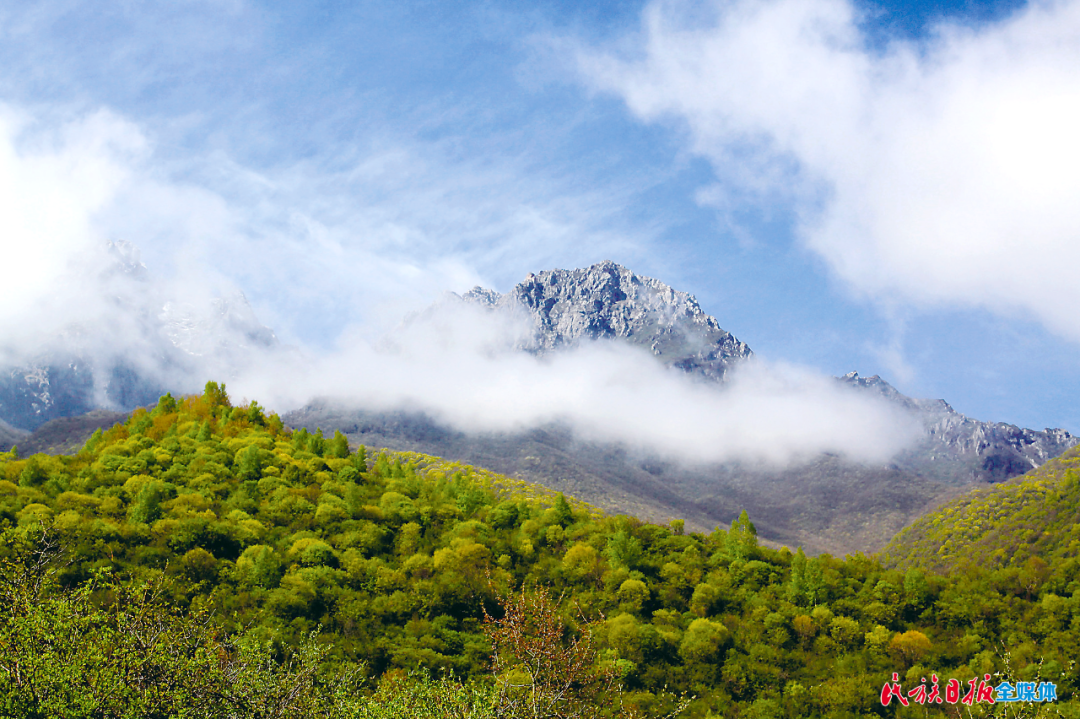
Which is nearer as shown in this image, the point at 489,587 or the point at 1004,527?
the point at 489,587

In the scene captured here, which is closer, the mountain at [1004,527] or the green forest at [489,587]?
the green forest at [489,587]

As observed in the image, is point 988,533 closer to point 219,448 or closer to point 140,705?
point 219,448

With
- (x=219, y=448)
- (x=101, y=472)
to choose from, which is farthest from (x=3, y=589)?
(x=219, y=448)

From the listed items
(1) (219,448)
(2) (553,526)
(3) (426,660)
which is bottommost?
(3) (426,660)

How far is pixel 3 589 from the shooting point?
22344mm

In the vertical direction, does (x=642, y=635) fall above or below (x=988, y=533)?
below

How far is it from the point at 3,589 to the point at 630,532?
2545 inches

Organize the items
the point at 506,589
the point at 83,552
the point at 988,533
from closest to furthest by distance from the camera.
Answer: the point at 83,552, the point at 506,589, the point at 988,533

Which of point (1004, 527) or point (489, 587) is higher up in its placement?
point (1004, 527)

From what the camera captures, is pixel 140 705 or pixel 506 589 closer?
pixel 140 705

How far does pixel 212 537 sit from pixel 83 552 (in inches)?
391

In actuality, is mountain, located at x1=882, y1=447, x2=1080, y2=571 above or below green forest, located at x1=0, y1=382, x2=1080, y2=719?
above

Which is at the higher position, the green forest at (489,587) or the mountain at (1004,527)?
the mountain at (1004,527)

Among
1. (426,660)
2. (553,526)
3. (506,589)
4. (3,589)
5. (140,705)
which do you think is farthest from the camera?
(553,526)
